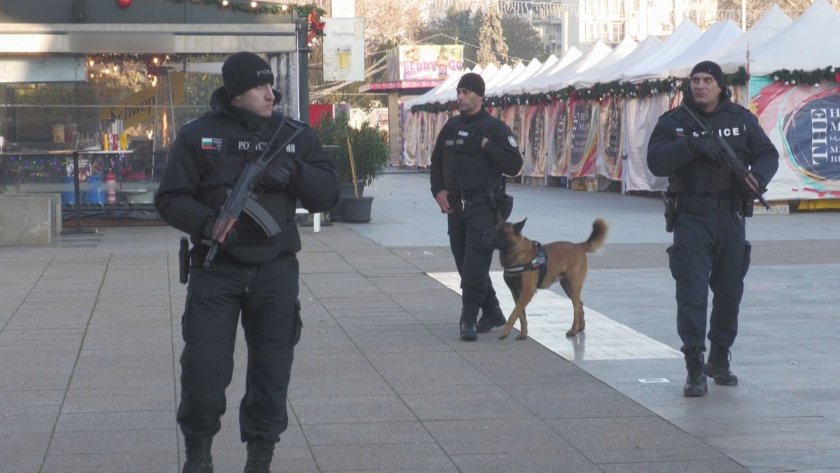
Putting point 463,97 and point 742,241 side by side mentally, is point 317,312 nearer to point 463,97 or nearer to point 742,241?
point 463,97

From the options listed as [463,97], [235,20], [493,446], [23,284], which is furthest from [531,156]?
[493,446]

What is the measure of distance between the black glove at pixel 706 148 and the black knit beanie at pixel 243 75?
2781mm

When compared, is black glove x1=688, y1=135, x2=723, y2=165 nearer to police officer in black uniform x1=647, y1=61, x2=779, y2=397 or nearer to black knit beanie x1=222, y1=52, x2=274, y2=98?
police officer in black uniform x1=647, y1=61, x2=779, y2=397

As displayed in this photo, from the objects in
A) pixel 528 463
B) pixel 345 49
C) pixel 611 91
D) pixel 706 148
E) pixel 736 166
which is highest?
pixel 345 49

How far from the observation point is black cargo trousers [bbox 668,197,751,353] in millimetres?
6977

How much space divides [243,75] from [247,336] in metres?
1.09

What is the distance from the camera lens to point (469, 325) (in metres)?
8.91

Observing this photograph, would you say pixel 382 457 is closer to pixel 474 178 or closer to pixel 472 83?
pixel 474 178

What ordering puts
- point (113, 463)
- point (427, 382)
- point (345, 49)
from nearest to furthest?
point (113, 463), point (427, 382), point (345, 49)

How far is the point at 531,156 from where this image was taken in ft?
104

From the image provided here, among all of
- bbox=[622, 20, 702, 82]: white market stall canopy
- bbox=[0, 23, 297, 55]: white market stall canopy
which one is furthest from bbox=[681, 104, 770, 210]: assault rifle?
bbox=[622, 20, 702, 82]: white market stall canopy

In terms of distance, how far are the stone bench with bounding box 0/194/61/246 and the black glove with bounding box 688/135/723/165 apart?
10.7 meters

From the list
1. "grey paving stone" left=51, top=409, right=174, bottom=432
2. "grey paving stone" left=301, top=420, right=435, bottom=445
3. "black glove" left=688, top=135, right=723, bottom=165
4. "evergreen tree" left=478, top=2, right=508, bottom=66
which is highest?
"evergreen tree" left=478, top=2, right=508, bottom=66

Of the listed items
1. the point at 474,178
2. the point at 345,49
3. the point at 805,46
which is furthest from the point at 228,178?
the point at 805,46
